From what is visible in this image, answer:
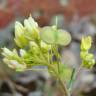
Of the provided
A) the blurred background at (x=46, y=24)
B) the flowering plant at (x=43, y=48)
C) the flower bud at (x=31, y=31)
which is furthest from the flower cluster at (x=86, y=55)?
the blurred background at (x=46, y=24)

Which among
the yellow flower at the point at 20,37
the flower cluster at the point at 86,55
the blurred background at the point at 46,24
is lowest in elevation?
the blurred background at the point at 46,24

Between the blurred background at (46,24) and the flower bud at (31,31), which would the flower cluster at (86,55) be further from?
the blurred background at (46,24)

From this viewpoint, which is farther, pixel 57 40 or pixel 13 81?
pixel 13 81

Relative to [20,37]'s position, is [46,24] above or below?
below

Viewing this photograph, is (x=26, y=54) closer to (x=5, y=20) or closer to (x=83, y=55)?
(x=83, y=55)

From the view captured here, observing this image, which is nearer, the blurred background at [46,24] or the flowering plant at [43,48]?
the flowering plant at [43,48]

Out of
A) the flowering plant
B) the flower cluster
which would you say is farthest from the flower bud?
the flower cluster

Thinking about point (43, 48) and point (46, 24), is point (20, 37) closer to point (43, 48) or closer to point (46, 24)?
point (43, 48)

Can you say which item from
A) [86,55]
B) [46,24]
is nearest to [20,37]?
[86,55]

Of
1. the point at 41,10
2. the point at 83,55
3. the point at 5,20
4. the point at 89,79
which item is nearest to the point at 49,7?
the point at 41,10
